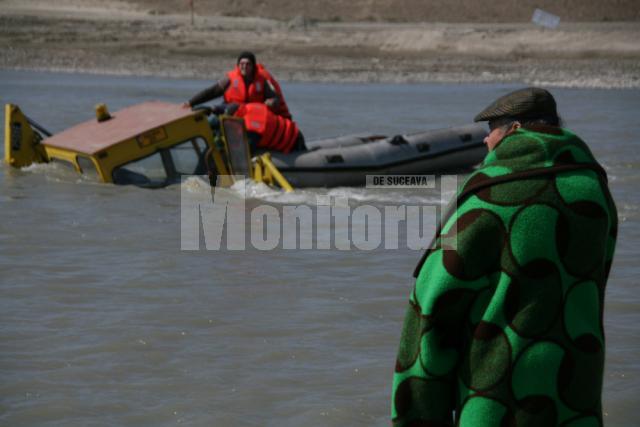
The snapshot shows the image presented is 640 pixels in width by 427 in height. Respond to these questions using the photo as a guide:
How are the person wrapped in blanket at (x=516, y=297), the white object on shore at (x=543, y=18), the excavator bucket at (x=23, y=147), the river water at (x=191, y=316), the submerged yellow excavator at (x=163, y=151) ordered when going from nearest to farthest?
the person wrapped in blanket at (x=516, y=297)
the river water at (x=191, y=316)
the submerged yellow excavator at (x=163, y=151)
the excavator bucket at (x=23, y=147)
the white object on shore at (x=543, y=18)

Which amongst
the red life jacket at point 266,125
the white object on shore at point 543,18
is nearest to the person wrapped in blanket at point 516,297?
the red life jacket at point 266,125

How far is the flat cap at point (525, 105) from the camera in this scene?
222 cm

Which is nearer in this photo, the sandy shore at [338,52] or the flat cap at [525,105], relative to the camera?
the flat cap at [525,105]

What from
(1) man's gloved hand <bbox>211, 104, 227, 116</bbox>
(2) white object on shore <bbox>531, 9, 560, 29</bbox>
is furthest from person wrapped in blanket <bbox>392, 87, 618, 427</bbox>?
(2) white object on shore <bbox>531, 9, 560, 29</bbox>

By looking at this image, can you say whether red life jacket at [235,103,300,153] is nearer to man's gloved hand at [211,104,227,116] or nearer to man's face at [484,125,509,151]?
man's gloved hand at [211,104,227,116]

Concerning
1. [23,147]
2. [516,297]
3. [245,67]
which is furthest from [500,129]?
[23,147]

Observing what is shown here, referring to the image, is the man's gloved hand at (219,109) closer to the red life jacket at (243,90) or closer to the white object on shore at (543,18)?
the red life jacket at (243,90)

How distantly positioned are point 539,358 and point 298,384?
8.57ft

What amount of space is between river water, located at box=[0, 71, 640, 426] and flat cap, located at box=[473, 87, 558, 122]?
2225mm

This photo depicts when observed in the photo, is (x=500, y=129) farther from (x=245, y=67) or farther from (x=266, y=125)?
(x=245, y=67)

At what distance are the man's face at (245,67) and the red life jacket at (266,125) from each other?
0.31 m

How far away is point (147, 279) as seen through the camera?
21.1 ft

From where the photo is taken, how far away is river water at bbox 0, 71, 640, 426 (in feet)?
14.4

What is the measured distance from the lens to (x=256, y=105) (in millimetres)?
9656
